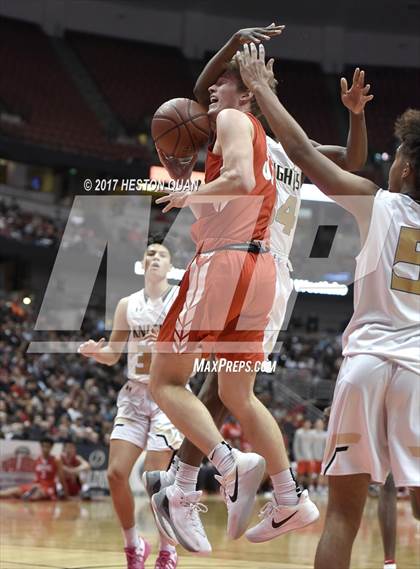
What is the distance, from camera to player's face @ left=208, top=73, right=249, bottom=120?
215 inches

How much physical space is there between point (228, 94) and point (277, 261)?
1291mm

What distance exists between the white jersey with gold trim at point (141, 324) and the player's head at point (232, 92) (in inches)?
94.2

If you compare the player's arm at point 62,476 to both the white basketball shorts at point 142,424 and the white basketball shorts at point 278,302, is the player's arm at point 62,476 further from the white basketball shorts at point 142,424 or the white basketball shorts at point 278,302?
the white basketball shorts at point 278,302

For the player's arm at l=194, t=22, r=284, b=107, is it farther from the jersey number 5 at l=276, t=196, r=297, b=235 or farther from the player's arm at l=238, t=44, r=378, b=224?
the jersey number 5 at l=276, t=196, r=297, b=235

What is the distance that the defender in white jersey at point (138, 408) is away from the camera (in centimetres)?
718

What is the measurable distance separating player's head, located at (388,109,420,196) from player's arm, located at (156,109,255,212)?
0.83 meters

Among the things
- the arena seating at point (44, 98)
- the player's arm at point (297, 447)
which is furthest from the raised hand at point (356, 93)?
the arena seating at point (44, 98)

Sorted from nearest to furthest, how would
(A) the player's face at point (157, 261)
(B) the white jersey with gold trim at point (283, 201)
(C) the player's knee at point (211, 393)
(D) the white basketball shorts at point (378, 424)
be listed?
1. (D) the white basketball shorts at point (378, 424)
2. (C) the player's knee at point (211, 393)
3. (B) the white jersey with gold trim at point (283, 201)
4. (A) the player's face at point (157, 261)

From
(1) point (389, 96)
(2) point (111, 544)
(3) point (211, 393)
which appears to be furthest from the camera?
(1) point (389, 96)

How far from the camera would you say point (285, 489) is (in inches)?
214

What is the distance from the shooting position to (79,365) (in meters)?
23.6

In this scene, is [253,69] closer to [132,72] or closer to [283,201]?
[283,201]

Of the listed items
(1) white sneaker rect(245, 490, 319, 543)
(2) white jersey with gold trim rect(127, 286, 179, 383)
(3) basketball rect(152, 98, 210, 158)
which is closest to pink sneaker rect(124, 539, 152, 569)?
(2) white jersey with gold trim rect(127, 286, 179, 383)

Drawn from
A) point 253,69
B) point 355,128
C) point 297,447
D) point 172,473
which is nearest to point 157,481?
point 172,473
